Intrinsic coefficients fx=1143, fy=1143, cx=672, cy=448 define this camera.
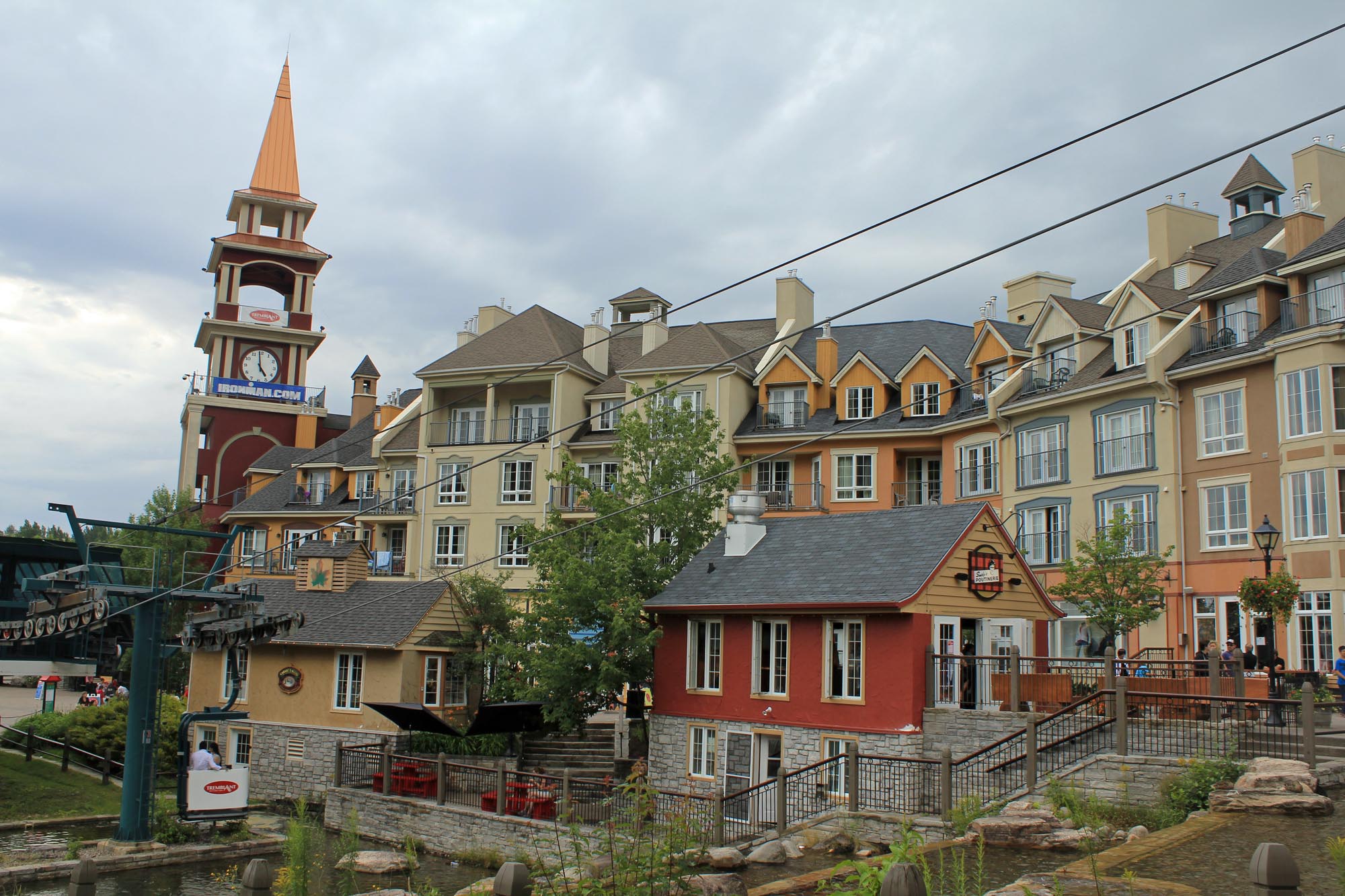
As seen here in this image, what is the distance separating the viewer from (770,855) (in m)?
17.7

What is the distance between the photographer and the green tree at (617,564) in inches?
1076

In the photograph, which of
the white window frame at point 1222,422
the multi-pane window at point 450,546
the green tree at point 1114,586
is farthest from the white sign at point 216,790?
the white window frame at point 1222,422

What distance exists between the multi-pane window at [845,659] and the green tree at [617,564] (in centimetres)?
445

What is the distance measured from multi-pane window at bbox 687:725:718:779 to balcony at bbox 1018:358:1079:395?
1942cm

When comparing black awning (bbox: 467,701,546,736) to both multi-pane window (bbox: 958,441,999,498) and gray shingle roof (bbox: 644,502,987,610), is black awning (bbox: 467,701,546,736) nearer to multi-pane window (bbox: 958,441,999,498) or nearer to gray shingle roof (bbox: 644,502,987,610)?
gray shingle roof (bbox: 644,502,987,610)

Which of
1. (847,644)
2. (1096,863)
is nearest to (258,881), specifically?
(1096,863)

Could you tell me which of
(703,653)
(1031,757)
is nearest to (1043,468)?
(703,653)

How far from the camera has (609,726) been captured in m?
33.4

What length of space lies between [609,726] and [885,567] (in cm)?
1286

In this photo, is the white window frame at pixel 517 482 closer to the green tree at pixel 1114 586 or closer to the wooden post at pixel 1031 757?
the green tree at pixel 1114 586

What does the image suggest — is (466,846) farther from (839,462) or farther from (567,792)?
(839,462)

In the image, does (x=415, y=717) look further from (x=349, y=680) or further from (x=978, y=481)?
(x=978, y=481)

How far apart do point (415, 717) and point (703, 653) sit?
24.1ft

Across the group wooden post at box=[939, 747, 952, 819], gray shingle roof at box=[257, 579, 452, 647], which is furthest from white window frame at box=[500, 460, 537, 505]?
wooden post at box=[939, 747, 952, 819]
